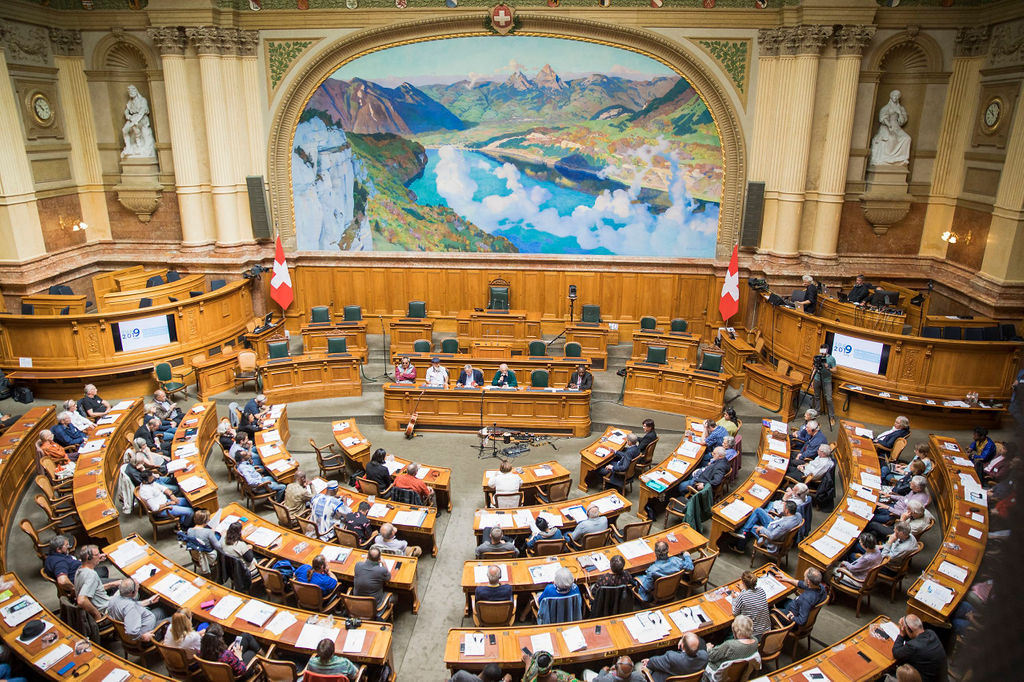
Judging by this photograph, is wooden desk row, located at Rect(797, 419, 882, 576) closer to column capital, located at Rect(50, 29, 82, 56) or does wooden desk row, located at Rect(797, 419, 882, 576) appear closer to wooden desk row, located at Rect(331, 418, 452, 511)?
wooden desk row, located at Rect(331, 418, 452, 511)

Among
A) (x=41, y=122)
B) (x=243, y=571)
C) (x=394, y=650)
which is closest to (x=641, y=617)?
(x=394, y=650)

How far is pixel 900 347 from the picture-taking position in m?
14.4

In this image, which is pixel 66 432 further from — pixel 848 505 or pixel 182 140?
pixel 848 505

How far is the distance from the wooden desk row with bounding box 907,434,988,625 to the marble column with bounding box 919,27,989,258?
7.86 metres

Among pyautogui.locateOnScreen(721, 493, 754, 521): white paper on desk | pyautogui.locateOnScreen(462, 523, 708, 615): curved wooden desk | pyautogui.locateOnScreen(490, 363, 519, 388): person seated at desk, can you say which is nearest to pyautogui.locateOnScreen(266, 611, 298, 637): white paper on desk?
pyautogui.locateOnScreen(462, 523, 708, 615): curved wooden desk

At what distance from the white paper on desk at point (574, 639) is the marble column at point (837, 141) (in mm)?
13627

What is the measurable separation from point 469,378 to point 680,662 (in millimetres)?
8700

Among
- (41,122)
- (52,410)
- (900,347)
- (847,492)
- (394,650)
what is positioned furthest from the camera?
(41,122)

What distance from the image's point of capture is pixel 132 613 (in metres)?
8.14

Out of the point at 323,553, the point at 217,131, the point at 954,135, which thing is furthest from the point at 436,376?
the point at 954,135

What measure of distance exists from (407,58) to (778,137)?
33.4 ft

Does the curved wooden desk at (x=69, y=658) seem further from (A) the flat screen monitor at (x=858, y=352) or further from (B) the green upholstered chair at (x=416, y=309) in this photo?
(A) the flat screen monitor at (x=858, y=352)

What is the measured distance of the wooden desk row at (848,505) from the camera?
9.42m

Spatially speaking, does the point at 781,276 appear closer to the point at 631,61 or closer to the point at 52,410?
the point at 631,61
